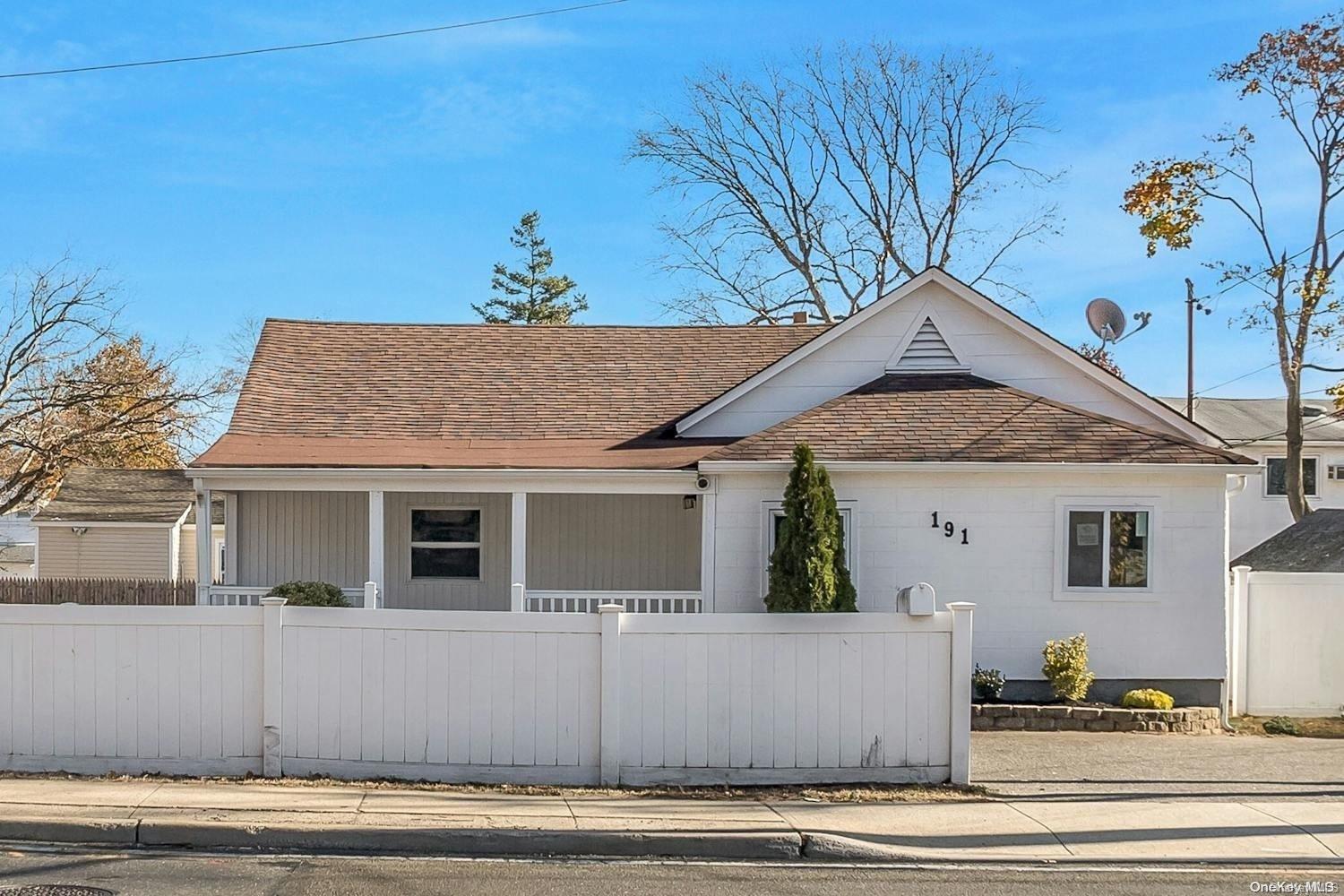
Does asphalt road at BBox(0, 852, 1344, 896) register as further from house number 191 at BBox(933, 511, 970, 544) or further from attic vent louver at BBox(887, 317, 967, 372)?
attic vent louver at BBox(887, 317, 967, 372)

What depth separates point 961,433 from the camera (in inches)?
567

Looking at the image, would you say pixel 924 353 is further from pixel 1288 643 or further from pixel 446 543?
pixel 446 543

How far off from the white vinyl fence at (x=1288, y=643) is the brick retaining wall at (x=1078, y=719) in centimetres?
141

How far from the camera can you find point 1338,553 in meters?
19.0

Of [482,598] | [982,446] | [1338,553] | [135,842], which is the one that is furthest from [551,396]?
[1338,553]

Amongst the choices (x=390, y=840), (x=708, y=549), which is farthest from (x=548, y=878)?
(x=708, y=549)

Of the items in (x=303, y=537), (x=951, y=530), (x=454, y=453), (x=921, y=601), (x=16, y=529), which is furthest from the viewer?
(x=16, y=529)

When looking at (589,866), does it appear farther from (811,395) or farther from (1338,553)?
(1338,553)

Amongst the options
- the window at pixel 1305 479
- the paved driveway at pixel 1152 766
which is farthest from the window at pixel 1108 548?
the window at pixel 1305 479

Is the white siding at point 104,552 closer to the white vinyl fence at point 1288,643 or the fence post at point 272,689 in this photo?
the fence post at point 272,689

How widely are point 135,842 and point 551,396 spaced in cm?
1087

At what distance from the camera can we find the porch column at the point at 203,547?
14633 millimetres

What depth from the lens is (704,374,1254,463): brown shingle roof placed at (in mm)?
13852

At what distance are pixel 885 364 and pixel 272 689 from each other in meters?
9.87
